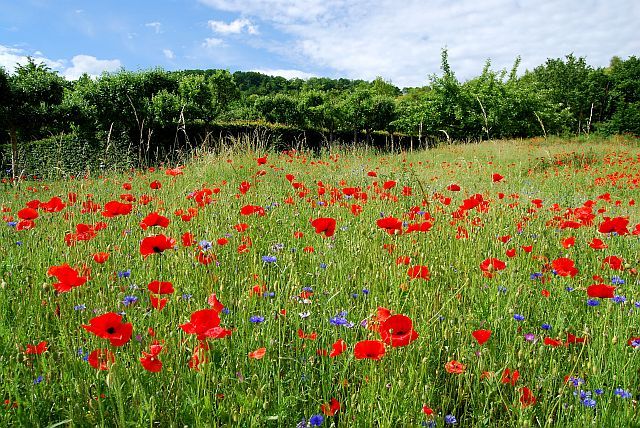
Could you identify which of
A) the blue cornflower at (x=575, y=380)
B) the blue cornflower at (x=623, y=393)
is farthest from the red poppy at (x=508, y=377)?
the blue cornflower at (x=623, y=393)

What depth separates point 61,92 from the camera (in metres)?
13.5

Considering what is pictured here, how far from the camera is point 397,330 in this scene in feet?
3.72

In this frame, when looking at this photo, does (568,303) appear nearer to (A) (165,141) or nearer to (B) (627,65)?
(A) (165,141)

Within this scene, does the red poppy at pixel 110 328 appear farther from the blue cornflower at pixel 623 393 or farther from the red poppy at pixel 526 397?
the blue cornflower at pixel 623 393

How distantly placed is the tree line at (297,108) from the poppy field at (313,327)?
4.17 feet

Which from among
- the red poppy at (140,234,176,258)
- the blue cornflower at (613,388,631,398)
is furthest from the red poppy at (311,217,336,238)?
the blue cornflower at (613,388,631,398)

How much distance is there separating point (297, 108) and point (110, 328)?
79.8ft

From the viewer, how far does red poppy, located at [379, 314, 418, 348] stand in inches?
43.3

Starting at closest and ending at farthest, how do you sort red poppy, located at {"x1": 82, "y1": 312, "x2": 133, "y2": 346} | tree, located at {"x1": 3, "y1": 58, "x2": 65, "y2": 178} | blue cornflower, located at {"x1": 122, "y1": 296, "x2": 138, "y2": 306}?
red poppy, located at {"x1": 82, "y1": 312, "x2": 133, "y2": 346}
blue cornflower, located at {"x1": 122, "y1": 296, "x2": 138, "y2": 306}
tree, located at {"x1": 3, "y1": 58, "x2": 65, "y2": 178}

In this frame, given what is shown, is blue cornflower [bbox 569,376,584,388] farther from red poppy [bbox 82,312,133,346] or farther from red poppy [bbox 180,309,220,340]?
red poppy [bbox 82,312,133,346]

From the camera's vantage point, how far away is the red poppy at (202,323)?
3.55 feet

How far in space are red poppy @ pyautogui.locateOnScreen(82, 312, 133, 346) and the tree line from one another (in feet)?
9.05

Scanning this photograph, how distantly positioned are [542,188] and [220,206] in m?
7.15

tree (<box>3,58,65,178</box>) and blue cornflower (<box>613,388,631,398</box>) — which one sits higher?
tree (<box>3,58,65,178</box>)
